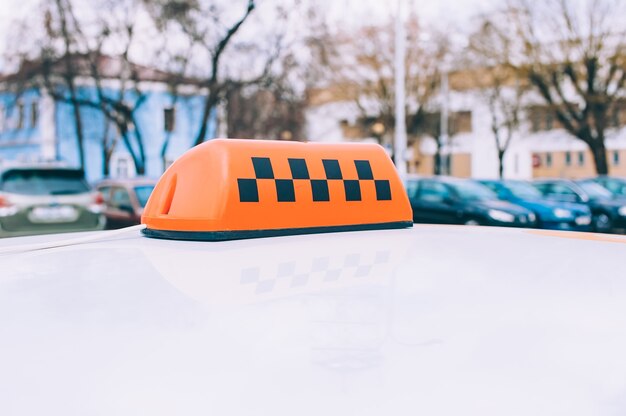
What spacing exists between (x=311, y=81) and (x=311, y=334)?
60.7 ft

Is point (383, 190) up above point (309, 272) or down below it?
above

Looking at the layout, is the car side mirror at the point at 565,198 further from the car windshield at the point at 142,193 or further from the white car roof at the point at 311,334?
the white car roof at the point at 311,334

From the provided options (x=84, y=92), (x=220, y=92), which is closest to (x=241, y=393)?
(x=220, y=92)

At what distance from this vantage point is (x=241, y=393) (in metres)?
0.88

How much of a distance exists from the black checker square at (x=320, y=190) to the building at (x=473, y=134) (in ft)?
60.2

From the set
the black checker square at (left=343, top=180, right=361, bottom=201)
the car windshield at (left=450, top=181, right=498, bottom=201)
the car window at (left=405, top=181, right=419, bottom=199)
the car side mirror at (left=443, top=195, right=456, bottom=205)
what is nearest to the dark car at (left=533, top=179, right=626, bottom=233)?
the car windshield at (left=450, top=181, right=498, bottom=201)

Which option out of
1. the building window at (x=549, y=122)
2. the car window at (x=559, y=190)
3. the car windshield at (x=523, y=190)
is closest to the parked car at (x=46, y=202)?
the car windshield at (x=523, y=190)

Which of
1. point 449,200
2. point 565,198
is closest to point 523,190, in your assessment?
point 565,198

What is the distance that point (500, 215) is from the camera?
43.0 feet

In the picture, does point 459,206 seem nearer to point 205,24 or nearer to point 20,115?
point 205,24

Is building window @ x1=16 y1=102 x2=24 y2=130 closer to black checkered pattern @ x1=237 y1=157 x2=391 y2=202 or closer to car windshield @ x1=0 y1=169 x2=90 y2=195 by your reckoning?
car windshield @ x1=0 y1=169 x2=90 y2=195

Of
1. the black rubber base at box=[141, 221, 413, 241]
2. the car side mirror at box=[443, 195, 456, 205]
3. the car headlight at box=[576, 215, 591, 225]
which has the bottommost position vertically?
the car headlight at box=[576, 215, 591, 225]

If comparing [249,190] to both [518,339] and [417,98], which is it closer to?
[518,339]

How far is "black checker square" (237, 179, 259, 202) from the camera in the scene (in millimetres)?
1665
